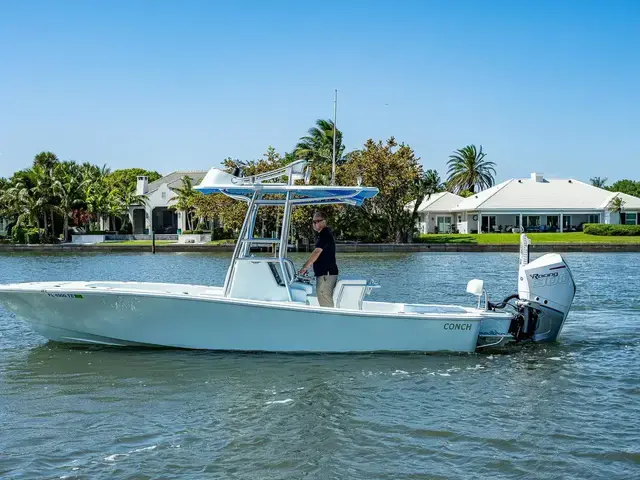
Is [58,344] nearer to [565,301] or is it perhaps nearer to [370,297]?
[565,301]

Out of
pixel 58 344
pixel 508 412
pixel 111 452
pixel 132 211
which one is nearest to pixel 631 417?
pixel 508 412

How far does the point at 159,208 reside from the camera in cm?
8044

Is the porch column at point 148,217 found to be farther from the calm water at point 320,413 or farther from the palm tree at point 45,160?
the calm water at point 320,413

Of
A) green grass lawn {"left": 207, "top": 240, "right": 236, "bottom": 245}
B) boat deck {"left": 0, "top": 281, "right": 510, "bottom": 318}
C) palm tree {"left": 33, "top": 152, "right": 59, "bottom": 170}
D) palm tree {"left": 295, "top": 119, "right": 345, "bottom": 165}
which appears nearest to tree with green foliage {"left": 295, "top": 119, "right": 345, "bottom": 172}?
palm tree {"left": 295, "top": 119, "right": 345, "bottom": 165}

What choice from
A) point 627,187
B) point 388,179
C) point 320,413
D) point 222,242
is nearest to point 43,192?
point 222,242

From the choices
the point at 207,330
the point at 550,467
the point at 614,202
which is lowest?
the point at 550,467

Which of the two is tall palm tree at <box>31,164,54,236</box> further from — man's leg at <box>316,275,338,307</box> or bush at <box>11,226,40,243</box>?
man's leg at <box>316,275,338,307</box>

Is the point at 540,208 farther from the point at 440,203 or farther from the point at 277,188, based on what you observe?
the point at 277,188

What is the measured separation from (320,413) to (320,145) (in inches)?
2704

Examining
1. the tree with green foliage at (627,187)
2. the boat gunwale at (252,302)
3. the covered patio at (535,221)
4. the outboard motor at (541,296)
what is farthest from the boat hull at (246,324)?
the tree with green foliage at (627,187)

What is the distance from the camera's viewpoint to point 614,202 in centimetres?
6950

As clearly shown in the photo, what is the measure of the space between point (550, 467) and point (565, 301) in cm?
590

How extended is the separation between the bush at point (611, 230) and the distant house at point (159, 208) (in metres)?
37.7

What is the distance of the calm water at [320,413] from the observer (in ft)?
25.7
